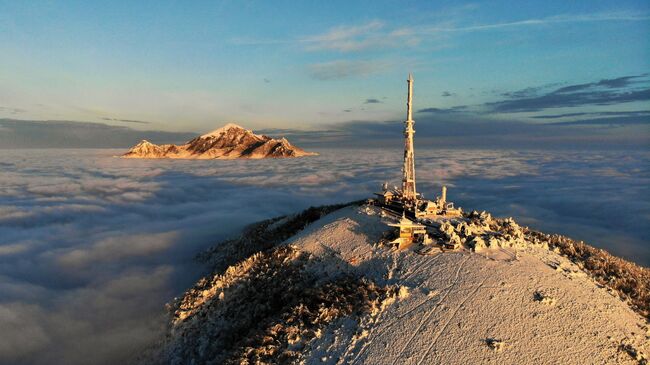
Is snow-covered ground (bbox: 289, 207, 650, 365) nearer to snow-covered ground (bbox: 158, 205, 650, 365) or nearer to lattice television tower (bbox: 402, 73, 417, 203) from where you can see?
snow-covered ground (bbox: 158, 205, 650, 365)

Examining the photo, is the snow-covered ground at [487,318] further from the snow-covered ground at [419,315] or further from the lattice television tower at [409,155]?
the lattice television tower at [409,155]

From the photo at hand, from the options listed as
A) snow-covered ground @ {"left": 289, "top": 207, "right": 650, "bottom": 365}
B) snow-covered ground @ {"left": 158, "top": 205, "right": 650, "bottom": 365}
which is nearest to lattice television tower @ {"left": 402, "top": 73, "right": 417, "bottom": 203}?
snow-covered ground @ {"left": 158, "top": 205, "right": 650, "bottom": 365}

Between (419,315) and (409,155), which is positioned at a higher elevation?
(409,155)

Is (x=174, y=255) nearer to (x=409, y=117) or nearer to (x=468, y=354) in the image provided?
(x=409, y=117)

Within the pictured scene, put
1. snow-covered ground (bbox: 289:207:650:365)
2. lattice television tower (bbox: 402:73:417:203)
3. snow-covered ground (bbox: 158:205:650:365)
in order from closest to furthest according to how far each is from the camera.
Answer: snow-covered ground (bbox: 289:207:650:365)
snow-covered ground (bbox: 158:205:650:365)
lattice television tower (bbox: 402:73:417:203)

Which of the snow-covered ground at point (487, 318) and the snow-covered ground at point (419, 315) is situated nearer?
the snow-covered ground at point (487, 318)

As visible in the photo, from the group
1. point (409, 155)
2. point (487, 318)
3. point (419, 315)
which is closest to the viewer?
point (487, 318)

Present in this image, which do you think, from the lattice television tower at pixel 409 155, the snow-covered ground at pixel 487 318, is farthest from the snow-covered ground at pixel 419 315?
the lattice television tower at pixel 409 155

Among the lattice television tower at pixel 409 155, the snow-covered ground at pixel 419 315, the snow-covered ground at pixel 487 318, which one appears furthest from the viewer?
the lattice television tower at pixel 409 155

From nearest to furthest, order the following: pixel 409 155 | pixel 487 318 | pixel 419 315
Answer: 1. pixel 487 318
2. pixel 419 315
3. pixel 409 155

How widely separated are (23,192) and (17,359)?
120 meters

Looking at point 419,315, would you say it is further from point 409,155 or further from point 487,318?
point 409,155

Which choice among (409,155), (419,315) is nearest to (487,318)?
(419,315)

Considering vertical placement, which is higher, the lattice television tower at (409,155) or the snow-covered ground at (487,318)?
the lattice television tower at (409,155)
